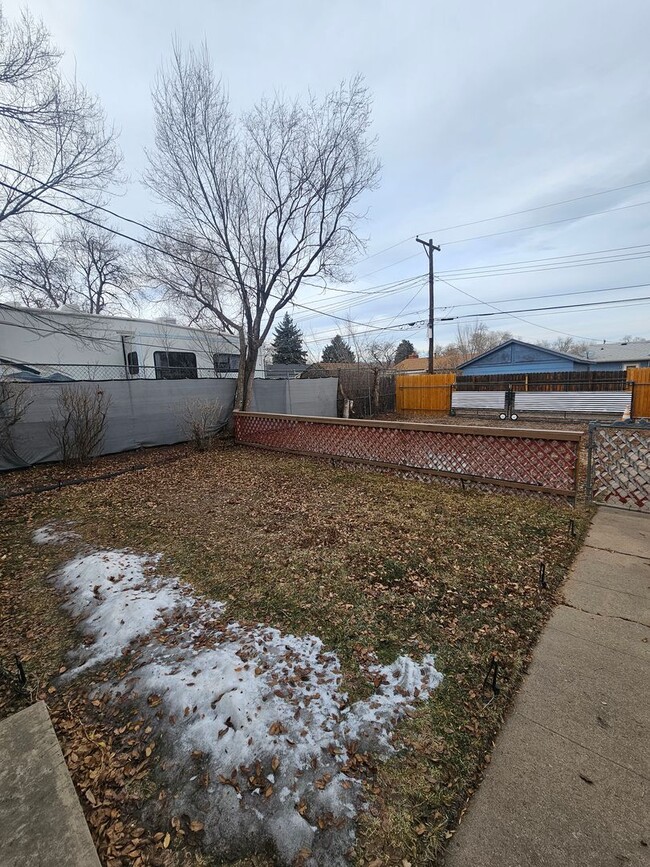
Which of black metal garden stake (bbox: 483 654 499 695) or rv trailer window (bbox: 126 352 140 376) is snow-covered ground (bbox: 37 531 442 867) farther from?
rv trailer window (bbox: 126 352 140 376)

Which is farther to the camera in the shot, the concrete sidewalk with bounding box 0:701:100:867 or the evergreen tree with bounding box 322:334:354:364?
the evergreen tree with bounding box 322:334:354:364

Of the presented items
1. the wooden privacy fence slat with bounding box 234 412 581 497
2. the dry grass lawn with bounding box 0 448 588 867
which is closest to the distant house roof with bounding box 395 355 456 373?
the wooden privacy fence slat with bounding box 234 412 581 497

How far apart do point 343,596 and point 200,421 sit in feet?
21.9

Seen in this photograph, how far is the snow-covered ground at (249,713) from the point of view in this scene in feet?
4.31

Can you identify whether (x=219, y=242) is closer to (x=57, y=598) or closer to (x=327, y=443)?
(x=327, y=443)

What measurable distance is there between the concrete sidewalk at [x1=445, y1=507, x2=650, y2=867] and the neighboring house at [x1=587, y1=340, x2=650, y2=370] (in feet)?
77.0

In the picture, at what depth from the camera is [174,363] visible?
11.0m

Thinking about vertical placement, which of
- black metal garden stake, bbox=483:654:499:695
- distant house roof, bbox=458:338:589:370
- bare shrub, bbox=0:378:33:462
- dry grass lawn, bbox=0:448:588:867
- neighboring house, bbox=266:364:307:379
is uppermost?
distant house roof, bbox=458:338:589:370

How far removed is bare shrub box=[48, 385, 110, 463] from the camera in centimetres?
677

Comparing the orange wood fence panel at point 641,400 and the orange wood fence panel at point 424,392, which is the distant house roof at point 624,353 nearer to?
the orange wood fence panel at point 641,400

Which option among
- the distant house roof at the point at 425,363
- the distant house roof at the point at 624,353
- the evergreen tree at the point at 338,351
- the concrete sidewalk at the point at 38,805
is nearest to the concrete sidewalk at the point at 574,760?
the concrete sidewalk at the point at 38,805

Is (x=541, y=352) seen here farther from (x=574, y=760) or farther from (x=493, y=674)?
(x=574, y=760)

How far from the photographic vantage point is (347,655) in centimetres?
212

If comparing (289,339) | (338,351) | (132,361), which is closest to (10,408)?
(132,361)
